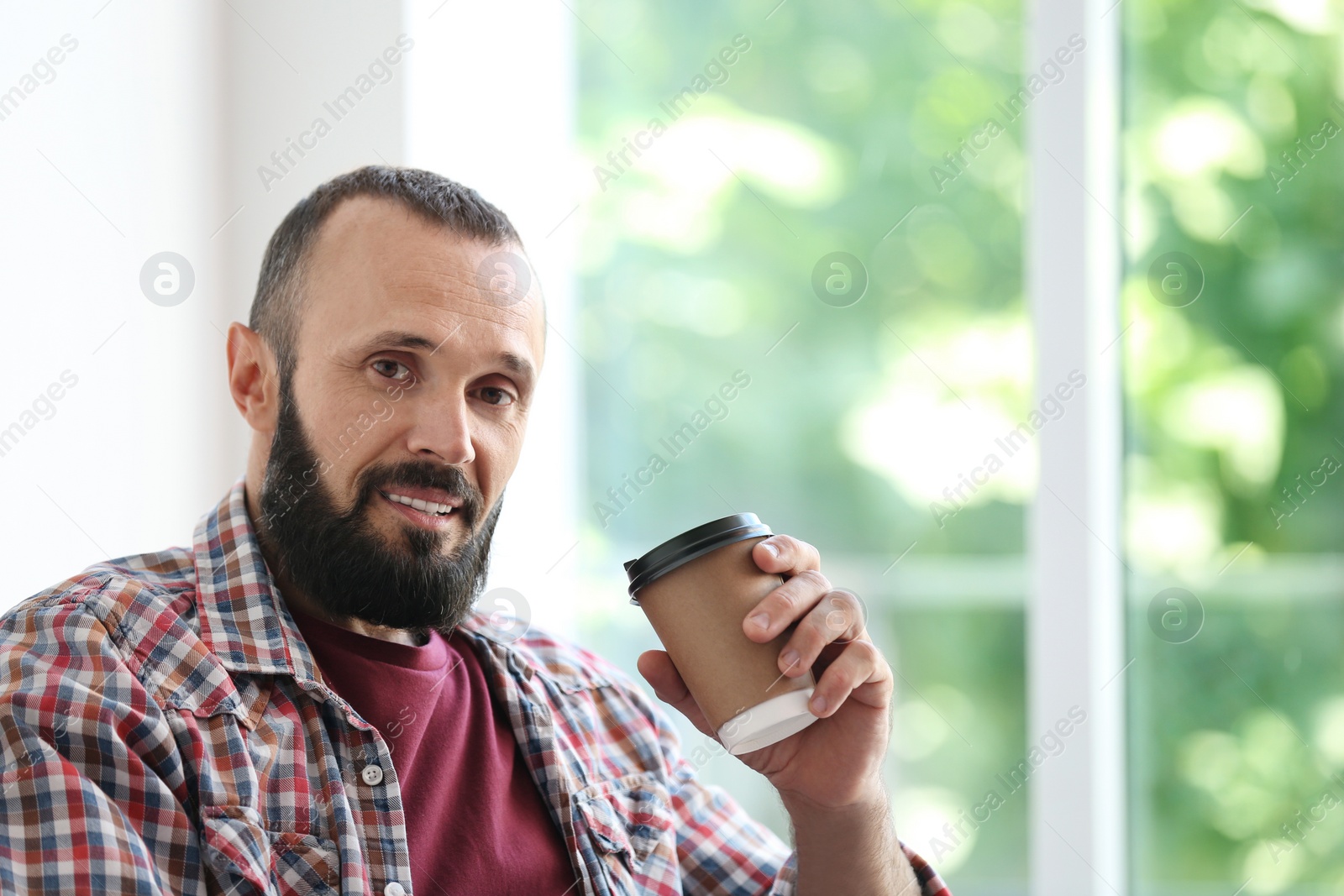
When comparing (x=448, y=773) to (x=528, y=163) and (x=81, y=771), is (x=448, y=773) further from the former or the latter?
(x=528, y=163)

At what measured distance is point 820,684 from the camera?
1.02m

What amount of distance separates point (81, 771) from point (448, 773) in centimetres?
37

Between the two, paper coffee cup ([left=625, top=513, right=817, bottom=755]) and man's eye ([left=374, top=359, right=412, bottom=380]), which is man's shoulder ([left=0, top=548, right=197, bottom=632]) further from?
paper coffee cup ([left=625, top=513, right=817, bottom=755])

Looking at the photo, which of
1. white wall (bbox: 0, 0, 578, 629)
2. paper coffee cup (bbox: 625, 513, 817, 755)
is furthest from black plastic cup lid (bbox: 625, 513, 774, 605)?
white wall (bbox: 0, 0, 578, 629)

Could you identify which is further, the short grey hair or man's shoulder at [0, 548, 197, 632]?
the short grey hair

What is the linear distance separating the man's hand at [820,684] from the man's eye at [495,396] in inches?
13.6

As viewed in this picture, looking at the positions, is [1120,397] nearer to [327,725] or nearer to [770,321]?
[770,321]

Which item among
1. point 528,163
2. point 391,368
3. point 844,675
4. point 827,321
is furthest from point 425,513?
point 827,321

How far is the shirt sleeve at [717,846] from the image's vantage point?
1.35 metres

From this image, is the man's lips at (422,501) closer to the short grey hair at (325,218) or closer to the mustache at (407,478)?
the mustache at (407,478)

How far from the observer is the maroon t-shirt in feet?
3.68

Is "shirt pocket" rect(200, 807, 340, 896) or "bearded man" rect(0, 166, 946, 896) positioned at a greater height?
"bearded man" rect(0, 166, 946, 896)

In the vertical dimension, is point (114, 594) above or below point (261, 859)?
above

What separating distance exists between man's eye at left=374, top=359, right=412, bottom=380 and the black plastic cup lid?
366 mm
